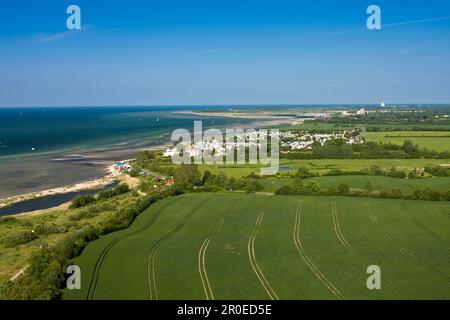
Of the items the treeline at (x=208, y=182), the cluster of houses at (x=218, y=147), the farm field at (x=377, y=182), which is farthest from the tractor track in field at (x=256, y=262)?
the cluster of houses at (x=218, y=147)

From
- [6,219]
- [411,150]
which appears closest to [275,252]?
[6,219]

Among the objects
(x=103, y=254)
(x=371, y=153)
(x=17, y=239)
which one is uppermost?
Answer: (x=371, y=153)

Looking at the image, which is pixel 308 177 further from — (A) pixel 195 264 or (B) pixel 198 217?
(A) pixel 195 264

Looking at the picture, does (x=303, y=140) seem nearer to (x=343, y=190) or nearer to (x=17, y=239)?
(x=343, y=190)

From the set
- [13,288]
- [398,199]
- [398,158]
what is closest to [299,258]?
[13,288]

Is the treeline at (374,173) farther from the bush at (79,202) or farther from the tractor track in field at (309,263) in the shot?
the bush at (79,202)

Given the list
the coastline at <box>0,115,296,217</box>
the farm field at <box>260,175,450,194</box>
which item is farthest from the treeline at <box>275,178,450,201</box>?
the coastline at <box>0,115,296,217</box>
